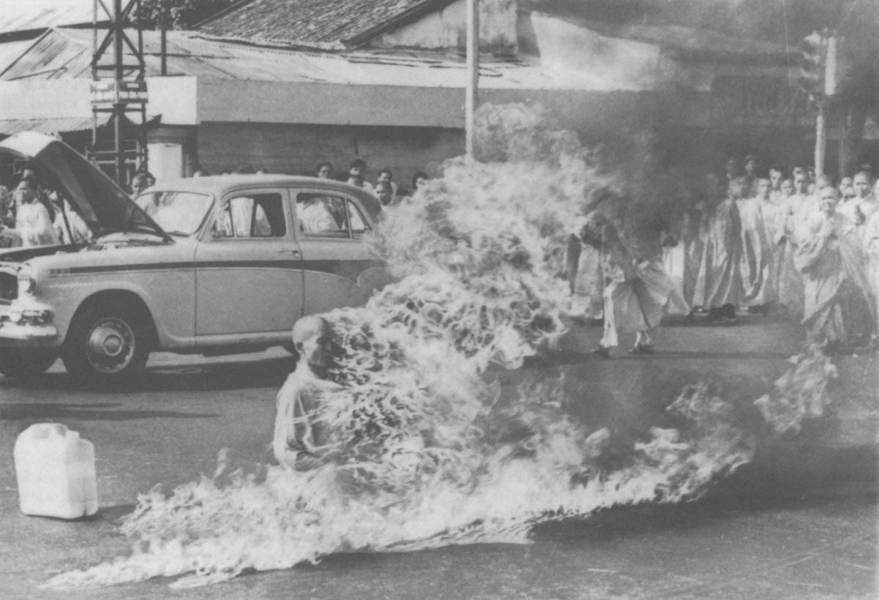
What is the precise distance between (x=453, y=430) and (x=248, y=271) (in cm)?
585

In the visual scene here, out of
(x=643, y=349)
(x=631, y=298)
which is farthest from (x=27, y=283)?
(x=643, y=349)

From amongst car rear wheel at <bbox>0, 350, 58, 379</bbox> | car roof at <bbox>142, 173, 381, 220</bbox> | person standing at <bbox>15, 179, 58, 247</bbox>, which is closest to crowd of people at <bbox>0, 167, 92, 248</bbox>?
person standing at <bbox>15, 179, 58, 247</bbox>

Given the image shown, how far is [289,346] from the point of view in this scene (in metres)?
13.4

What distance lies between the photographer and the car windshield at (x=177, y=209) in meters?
12.7

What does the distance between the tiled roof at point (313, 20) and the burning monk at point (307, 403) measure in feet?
63.9

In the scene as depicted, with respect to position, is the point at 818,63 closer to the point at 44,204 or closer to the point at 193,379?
the point at 193,379

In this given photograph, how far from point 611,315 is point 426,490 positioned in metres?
7.99

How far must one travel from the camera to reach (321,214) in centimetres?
1315

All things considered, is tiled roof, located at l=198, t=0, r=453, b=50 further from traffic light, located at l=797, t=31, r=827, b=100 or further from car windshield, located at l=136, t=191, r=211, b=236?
traffic light, located at l=797, t=31, r=827, b=100

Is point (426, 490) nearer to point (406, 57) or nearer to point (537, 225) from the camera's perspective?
point (537, 225)

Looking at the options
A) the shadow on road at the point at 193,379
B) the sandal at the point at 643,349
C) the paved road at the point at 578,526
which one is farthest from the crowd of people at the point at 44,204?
the paved road at the point at 578,526

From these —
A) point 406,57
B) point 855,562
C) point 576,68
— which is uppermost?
point 406,57

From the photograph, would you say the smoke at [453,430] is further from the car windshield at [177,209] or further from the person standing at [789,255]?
the person standing at [789,255]

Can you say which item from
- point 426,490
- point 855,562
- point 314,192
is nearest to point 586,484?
point 426,490
